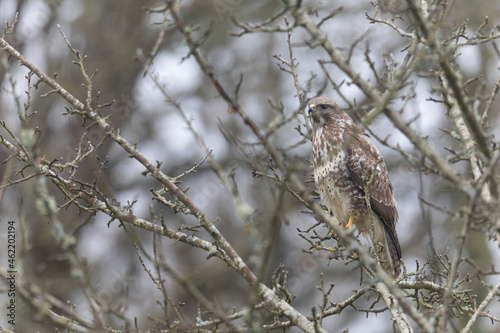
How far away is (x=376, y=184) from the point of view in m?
6.06

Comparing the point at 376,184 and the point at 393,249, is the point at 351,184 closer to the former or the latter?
the point at 376,184

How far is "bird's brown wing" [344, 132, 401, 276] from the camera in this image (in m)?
5.82

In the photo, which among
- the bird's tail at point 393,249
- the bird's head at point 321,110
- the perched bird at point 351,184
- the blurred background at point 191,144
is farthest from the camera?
the blurred background at point 191,144

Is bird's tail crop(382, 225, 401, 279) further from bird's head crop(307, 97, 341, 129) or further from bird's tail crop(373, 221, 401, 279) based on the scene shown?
bird's head crop(307, 97, 341, 129)

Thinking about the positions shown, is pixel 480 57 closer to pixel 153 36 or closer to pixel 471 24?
pixel 471 24

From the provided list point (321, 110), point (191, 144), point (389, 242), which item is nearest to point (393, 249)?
point (389, 242)

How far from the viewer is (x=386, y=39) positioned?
11922 millimetres

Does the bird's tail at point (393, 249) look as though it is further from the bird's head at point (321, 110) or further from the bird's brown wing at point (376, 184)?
the bird's head at point (321, 110)

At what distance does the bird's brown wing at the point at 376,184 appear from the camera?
229 inches

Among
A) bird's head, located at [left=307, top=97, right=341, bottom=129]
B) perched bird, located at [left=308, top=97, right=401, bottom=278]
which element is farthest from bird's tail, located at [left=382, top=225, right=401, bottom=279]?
bird's head, located at [left=307, top=97, right=341, bottom=129]

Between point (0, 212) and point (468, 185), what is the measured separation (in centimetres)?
746

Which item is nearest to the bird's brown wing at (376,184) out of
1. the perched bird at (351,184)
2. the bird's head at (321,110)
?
the perched bird at (351,184)

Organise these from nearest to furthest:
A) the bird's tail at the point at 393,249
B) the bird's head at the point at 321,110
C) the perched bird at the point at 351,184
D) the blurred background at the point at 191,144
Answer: the bird's tail at the point at 393,249 → the perched bird at the point at 351,184 → the bird's head at the point at 321,110 → the blurred background at the point at 191,144

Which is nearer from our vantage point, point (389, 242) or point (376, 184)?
point (389, 242)
